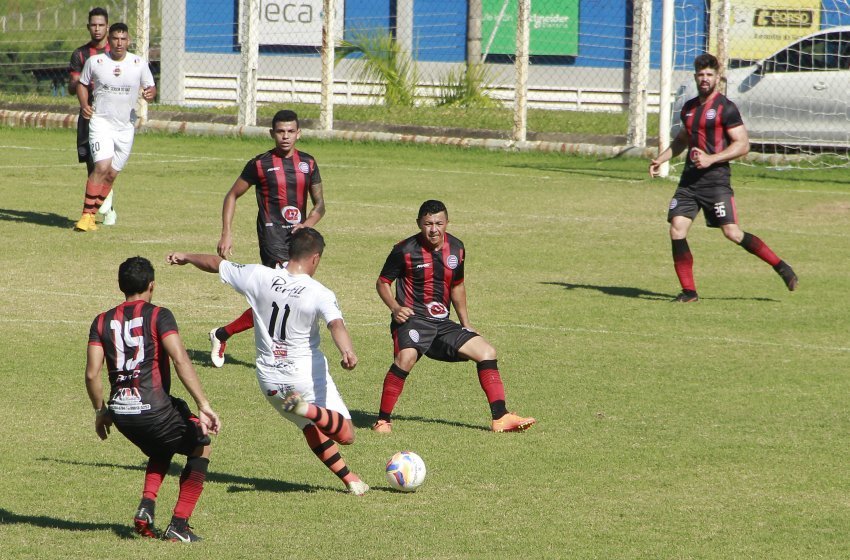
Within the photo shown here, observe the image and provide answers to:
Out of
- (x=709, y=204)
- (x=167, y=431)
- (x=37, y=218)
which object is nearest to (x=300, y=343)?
(x=167, y=431)

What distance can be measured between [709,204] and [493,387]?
5.18 meters

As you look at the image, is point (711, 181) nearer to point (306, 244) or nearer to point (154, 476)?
point (306, 244)

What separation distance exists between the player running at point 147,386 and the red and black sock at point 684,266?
722cm

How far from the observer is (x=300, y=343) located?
7.09 metres

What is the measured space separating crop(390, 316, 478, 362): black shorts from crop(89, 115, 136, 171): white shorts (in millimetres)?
7903

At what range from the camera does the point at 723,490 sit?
7.18m

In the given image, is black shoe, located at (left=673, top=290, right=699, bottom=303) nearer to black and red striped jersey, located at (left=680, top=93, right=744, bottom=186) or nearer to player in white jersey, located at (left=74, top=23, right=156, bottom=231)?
black and red striped jersey, located at (left=680, top=93, right=744, bottom=186)

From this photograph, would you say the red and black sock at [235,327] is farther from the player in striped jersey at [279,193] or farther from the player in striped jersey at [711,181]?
the player in striped jersey at [711,181]

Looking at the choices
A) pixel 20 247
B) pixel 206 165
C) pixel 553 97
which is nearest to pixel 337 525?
pixel 20 247

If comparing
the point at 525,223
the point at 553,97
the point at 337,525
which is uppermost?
the point at 553,97

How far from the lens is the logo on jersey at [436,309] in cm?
881

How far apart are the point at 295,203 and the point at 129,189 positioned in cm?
926

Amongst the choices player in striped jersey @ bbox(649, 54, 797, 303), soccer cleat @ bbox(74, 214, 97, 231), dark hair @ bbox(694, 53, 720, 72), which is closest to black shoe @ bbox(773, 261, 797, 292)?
player in striped jersey @ bbox(649, 54, 797, 303)

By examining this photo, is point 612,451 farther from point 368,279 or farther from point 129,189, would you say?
point 129,189
